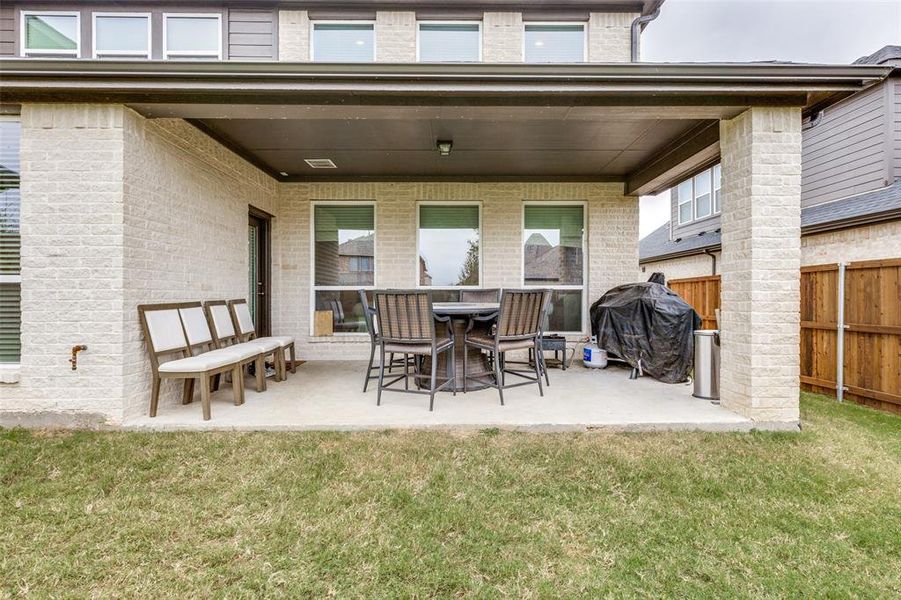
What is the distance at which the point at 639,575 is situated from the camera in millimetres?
1658

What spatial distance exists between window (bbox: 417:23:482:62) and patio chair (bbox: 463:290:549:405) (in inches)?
168

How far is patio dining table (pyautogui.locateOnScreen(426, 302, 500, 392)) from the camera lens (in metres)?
3.98

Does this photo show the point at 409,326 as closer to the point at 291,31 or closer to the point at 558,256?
the point at 558,256

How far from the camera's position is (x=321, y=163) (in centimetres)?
552

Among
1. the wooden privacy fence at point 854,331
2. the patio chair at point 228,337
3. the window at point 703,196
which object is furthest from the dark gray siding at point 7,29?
the window at point 703,196

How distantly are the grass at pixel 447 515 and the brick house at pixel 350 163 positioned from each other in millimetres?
840

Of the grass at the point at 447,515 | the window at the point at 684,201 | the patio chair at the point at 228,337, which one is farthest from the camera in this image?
the window at the point at 684,201

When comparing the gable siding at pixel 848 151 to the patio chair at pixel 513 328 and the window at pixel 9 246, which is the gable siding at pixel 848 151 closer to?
the patio chair at pixel 513 328

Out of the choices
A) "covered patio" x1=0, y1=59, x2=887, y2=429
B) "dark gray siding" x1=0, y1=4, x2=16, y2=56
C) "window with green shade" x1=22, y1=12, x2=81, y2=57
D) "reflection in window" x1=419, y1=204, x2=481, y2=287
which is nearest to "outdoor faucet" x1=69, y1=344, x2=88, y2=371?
"covered patio" x1=0, y1=59, x2=887, y2=429

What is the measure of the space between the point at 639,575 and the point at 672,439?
1652 mm

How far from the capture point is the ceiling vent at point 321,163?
5.33 metres

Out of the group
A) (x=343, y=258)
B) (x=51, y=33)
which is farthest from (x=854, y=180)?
(x=51, y=33)

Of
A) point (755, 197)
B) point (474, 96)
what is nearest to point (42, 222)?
point (474, 96)

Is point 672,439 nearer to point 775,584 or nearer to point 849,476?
point 849,476
